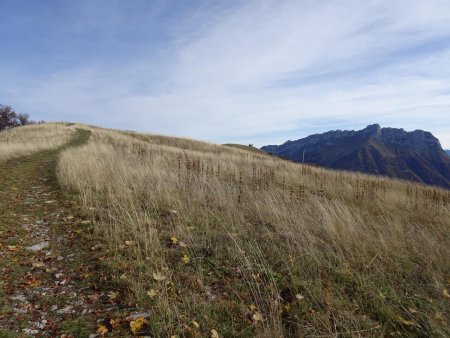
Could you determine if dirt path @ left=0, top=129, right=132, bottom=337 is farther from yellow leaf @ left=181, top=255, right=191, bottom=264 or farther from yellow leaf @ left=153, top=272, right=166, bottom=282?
yellow leaf @ left=181, top=255, right=191, bottom=264

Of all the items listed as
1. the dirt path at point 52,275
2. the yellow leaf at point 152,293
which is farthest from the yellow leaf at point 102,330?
the yellow leaf at point 152,293

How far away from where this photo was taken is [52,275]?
416cm

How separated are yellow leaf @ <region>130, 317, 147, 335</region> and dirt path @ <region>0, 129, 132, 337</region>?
16 cm

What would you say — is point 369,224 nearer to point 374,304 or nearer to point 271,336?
point 374,304

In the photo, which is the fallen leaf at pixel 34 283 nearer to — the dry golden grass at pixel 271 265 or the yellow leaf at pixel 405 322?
the dry golden grass at pixel 271 265

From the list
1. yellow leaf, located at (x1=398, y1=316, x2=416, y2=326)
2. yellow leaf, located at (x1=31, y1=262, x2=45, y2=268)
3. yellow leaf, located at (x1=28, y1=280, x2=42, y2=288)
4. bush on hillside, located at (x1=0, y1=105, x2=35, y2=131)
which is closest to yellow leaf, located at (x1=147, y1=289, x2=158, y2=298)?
yellow leaf, located at (x1=28, y1=280, x2=42, y2=288)

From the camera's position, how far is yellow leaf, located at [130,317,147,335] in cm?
305

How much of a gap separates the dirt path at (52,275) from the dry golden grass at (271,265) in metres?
0.32

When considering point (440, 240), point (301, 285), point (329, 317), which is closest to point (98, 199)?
point (301, 285)

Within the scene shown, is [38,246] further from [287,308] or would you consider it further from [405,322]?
[405,322]

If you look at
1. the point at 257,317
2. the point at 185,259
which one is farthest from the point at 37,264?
the point at 257,317

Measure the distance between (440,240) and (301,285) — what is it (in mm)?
4012

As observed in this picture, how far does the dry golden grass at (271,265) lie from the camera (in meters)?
3.36

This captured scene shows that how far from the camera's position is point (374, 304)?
3738 mm
